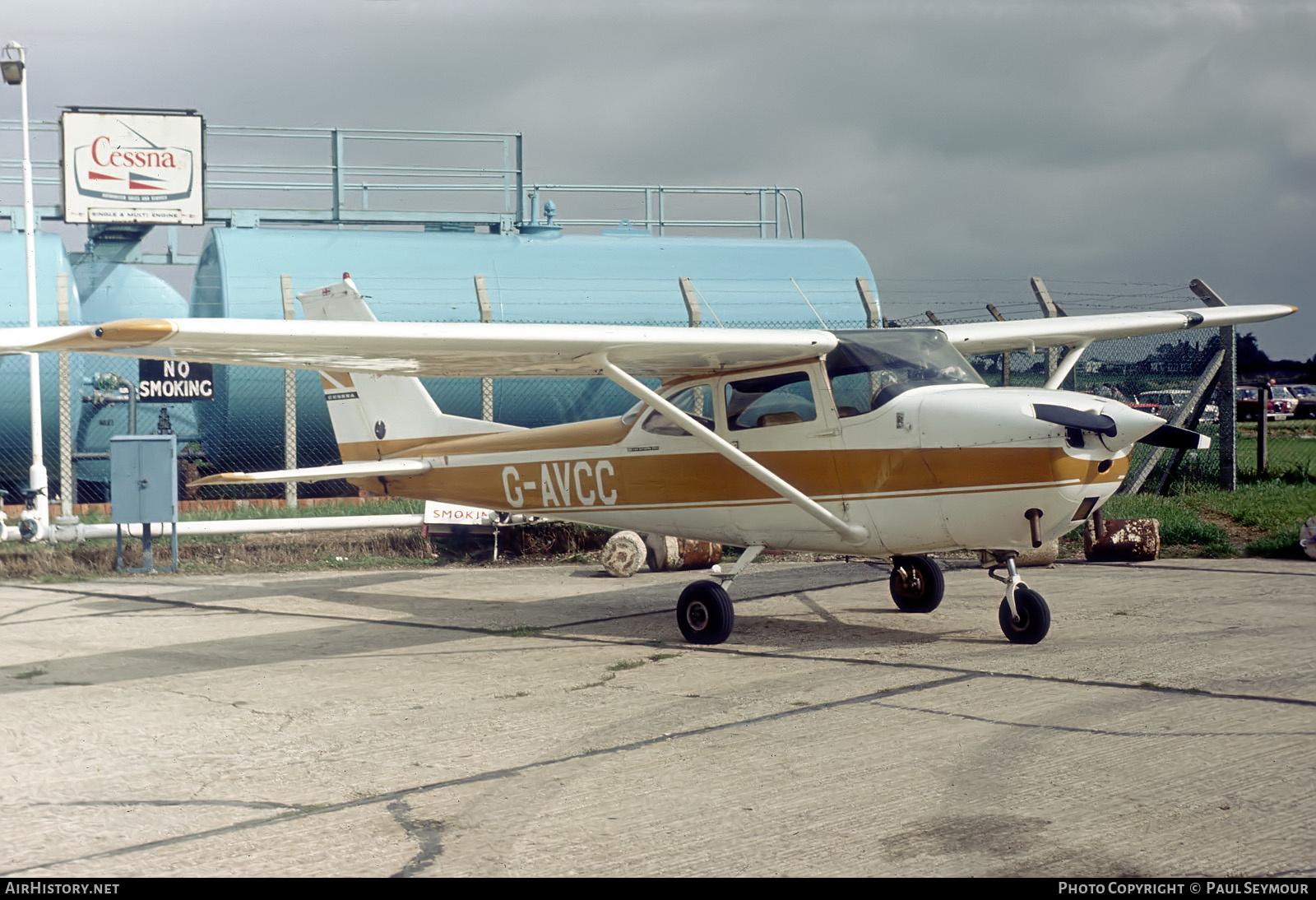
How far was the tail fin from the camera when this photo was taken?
1014 centimetres

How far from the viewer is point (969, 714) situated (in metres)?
5.47

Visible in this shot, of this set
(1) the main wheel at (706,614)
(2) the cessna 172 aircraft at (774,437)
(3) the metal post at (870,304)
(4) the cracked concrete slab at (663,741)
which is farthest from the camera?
(3) the metal post at (870,304)

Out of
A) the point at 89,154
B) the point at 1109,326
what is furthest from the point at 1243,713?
the point at 89,154

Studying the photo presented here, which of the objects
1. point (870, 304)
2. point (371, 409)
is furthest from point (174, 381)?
point (870, 304)

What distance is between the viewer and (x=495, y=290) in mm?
17109

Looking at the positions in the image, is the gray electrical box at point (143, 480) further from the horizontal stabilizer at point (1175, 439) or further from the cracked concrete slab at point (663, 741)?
the horizontal stabilizer at point (1175, 439)

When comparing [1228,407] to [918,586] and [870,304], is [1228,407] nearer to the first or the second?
[870,304]

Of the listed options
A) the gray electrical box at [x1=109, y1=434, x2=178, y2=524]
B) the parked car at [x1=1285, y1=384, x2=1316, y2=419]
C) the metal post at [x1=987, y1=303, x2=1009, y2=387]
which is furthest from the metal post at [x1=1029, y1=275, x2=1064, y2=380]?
the parked car at [x1=1285, y1=384, x2=1316, y2=419]

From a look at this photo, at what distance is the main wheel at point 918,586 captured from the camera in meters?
8.71

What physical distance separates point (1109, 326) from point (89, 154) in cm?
1701

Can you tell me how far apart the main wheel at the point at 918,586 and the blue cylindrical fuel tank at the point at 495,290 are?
23.1 feet

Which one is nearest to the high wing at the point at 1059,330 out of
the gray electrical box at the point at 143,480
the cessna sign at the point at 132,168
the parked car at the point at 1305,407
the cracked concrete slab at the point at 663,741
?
the cracked concrete slab at the point at 663,741

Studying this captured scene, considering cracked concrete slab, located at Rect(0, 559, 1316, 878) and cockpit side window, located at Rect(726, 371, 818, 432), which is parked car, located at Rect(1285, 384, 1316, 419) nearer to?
cracked concrete slab, located at Rect(0, 559, 1316, 878)

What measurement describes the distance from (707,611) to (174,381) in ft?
35.0
